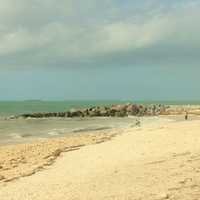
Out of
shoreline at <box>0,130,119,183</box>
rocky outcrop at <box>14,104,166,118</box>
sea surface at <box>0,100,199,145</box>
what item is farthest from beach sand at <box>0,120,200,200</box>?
rocky outcrop at <box>14,104,166,118</box>

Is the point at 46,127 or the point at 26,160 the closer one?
the point at 26,160

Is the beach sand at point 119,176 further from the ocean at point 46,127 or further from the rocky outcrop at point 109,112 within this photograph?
the rocky outcrop at point 109,112

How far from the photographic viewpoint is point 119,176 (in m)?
12.5

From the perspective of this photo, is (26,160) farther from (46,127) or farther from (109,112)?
(109,112)

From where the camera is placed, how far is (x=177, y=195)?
33.2ft

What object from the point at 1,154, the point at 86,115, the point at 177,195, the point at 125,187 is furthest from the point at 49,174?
the point at 86,115

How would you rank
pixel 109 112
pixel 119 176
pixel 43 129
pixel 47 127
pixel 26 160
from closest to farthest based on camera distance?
pixel 119 176
pixel 26 160
pixel 43 129
pixel 47 127
pixel 109 112

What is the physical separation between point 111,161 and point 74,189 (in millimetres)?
4810

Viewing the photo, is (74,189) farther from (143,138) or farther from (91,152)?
(143,138)

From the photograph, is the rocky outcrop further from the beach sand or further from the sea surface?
the beach sand

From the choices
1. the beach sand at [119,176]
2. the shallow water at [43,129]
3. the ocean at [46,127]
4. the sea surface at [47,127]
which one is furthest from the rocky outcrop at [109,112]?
the beach sand at [119,176]

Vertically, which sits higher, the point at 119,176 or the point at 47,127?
the point at 119,176

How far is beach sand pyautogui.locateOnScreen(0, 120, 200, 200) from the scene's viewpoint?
34.9ft

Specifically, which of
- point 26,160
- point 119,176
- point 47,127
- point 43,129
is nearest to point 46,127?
point 47,127
